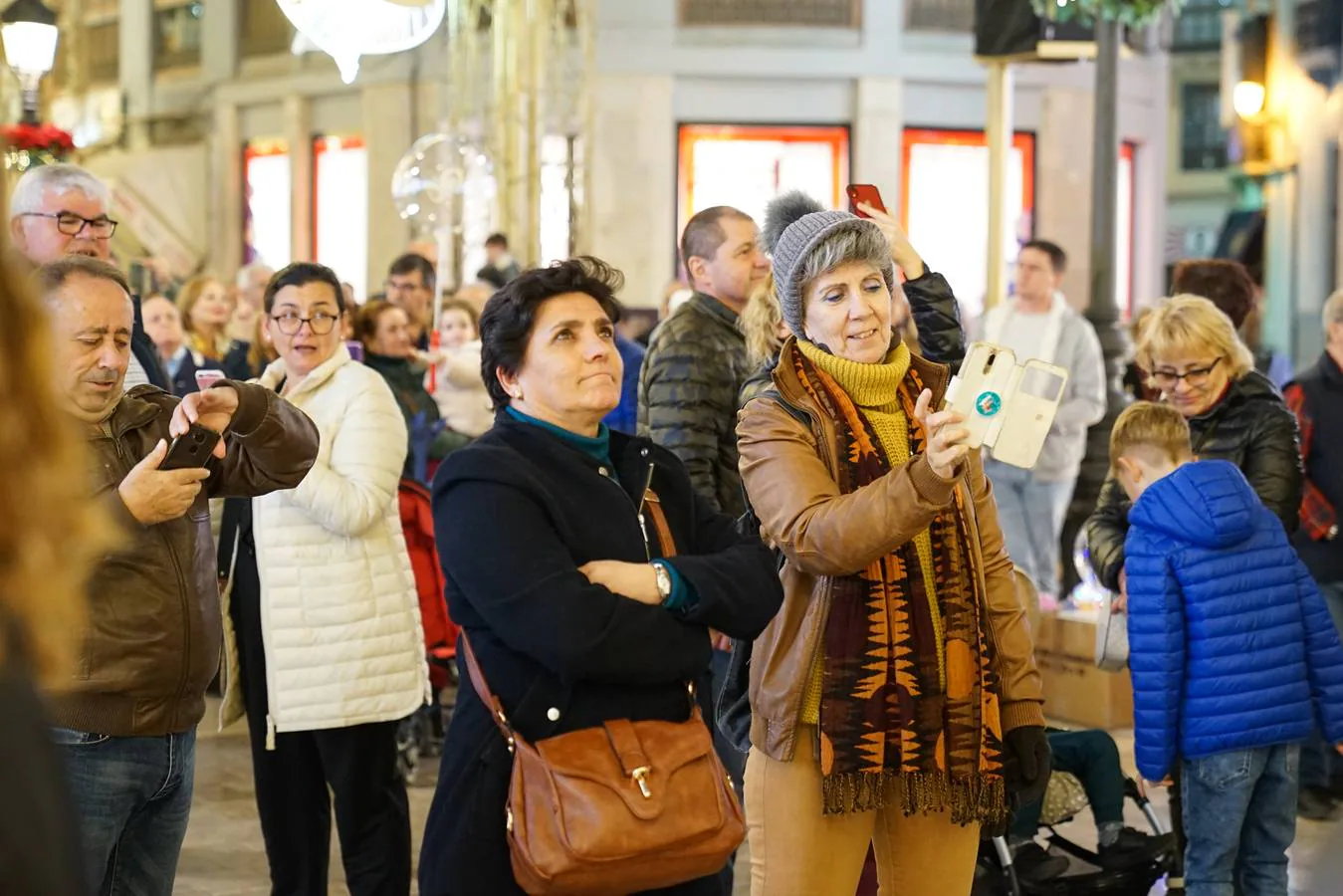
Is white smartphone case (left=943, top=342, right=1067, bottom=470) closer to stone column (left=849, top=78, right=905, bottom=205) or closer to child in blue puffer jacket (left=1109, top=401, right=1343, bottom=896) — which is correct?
child in blue puffer jacket (left=1109, top=401, right=1343, bottom=896)

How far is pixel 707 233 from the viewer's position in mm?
5176

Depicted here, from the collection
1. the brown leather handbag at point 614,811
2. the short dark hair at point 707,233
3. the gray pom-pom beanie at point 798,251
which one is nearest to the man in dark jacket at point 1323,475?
the short dark hair at point 707,233

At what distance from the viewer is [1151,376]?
533 cm

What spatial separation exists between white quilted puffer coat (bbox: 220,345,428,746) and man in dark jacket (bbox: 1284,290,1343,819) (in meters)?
3.55

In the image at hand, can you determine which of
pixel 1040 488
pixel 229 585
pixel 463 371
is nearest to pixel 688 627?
pixel 229 585

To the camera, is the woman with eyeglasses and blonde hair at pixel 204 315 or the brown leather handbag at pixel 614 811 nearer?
the brown leather handbag at pixel 614 811

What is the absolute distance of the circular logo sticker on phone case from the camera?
3.27m

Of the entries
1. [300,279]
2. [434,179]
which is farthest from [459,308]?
[300,279]

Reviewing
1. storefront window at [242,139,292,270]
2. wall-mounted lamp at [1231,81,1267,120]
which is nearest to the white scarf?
wall-mounted lamp at [1231,81,1267,120]

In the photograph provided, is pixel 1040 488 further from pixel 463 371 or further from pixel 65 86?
pixel 65 86

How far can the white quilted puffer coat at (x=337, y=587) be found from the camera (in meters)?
4.50

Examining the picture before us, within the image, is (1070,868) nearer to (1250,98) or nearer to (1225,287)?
(1225,287)

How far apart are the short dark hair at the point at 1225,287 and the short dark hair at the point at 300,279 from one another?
3.24 meters

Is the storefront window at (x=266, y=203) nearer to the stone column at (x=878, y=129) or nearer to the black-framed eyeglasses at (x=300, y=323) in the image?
the stone column at (x=878, y=129)
